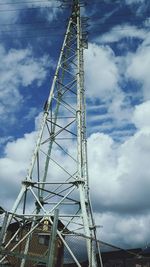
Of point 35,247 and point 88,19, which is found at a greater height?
point 88,19

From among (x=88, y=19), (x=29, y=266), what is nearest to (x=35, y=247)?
(x=29, y=266)

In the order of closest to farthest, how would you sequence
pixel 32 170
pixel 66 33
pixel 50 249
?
pixel 50 249 → pixel 32 170 → pixel 66 33

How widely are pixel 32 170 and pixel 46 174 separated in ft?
5.50

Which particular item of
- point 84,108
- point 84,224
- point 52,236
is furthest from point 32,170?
point 52,236

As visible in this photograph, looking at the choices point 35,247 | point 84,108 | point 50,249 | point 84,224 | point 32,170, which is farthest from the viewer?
point 35,247

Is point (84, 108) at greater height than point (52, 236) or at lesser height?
greater

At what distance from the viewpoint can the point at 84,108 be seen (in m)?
19.3

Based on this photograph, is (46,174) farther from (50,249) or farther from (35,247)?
(35,247)

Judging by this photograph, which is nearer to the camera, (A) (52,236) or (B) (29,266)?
(A) (52,236)

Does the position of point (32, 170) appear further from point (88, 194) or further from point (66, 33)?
point (66, 33)

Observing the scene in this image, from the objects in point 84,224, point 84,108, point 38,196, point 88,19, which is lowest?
point 84,224

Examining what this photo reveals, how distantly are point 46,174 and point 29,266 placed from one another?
603 centimetres

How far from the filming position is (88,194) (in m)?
16.1

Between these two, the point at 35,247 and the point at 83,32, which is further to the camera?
the point at 35,247
